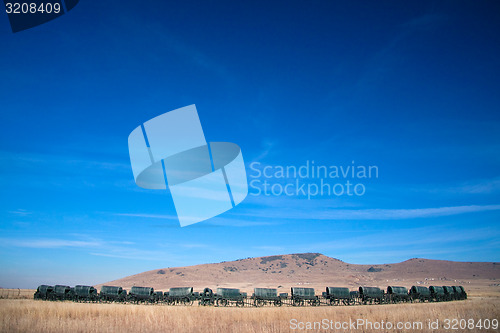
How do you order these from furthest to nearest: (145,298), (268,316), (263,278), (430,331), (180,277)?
1. (263,278)
2. (180,277)
3. (145,298)
4. (268,316)
5. (430,331)

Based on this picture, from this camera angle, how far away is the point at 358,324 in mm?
18906

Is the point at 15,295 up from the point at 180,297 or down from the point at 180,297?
down

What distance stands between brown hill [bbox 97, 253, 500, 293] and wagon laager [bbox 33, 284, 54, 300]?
255 ft

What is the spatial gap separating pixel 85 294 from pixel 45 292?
5.26 metres

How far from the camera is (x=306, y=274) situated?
153 m

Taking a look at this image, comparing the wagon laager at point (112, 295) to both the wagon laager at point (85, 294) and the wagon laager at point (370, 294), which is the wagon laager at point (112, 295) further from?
the wagon laager at point (370, 294)

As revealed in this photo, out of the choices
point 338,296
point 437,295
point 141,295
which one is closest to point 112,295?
point 141,295

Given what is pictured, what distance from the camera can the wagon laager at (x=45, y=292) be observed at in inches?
1806

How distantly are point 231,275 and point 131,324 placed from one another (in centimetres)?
13996

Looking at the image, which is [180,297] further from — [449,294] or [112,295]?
[449,294]

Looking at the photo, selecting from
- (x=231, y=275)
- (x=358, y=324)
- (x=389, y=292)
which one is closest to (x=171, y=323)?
(x=358, y=324)

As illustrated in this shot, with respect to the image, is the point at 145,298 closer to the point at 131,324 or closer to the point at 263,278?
the point at 131,324

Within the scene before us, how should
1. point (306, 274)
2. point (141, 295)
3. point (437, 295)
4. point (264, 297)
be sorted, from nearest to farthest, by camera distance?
point (264, 297) → point (141, 295) → point (437, 295) → point (306, 274)

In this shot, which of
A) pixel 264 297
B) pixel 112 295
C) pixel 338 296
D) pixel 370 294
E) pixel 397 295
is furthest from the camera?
pixel 397 295
